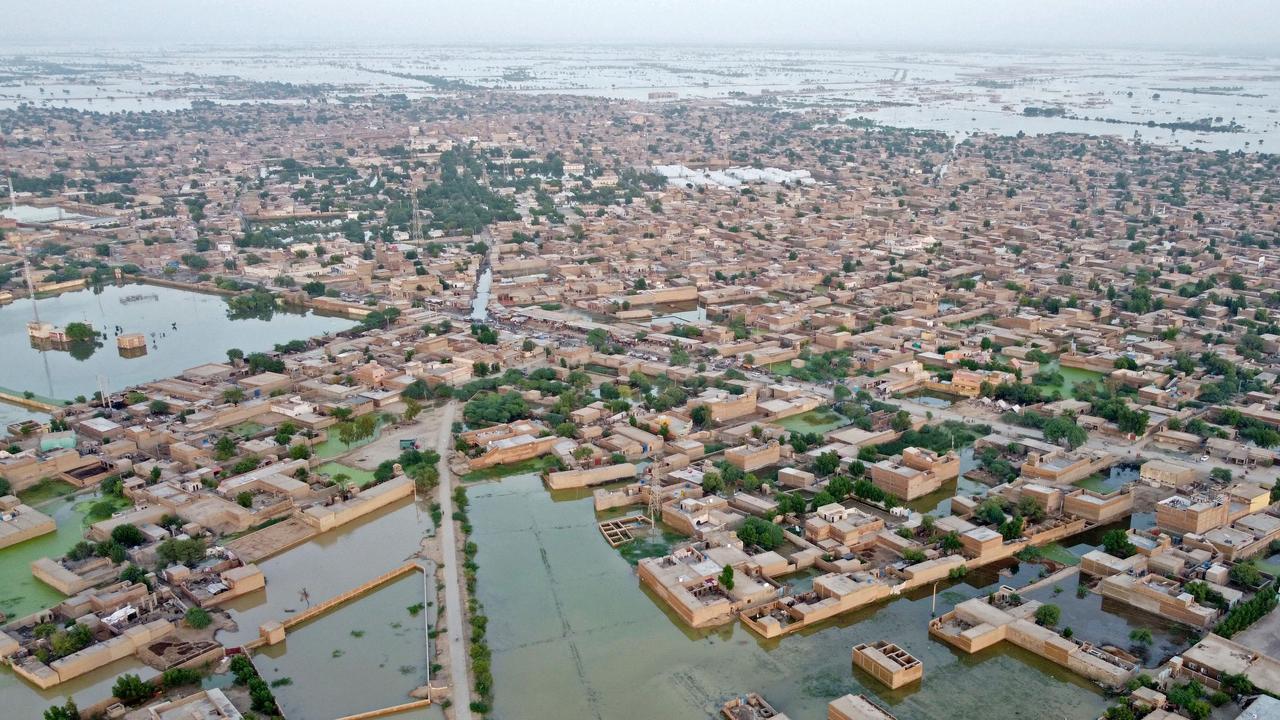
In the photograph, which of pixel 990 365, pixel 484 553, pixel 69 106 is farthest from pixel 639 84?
pixel 484 553

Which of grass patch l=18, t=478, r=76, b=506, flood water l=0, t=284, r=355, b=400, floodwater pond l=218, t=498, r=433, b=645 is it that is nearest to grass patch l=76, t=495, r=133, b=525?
grass patch l=18, t=478, r=76, b=506

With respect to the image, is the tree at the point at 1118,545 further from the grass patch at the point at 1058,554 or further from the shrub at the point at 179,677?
the shrub at the point at 179,677

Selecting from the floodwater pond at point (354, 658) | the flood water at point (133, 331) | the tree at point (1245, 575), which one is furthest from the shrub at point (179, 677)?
the tree at point (1245, 575)

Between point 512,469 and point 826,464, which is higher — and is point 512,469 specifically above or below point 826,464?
→ below

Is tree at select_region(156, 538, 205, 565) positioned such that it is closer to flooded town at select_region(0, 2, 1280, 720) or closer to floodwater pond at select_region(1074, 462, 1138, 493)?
flooded town at select_region(0, 2, 1280, 720)

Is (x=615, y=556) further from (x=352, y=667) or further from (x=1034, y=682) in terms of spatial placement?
(x=1034, y=682)

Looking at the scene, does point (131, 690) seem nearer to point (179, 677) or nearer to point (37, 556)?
point (179, 677)

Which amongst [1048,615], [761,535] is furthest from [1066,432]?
[761,535]
